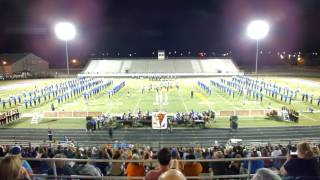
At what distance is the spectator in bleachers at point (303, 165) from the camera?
405 cm

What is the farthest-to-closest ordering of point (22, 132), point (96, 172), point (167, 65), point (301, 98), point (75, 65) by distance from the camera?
1. point (75, 65)
2. point (167, 65)
3. point (301, 98)
4. point (22, 132)
5. point (96, 172)

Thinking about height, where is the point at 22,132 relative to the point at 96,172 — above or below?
below

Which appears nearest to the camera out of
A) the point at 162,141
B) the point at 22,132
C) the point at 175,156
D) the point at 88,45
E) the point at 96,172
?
the point at 96,172

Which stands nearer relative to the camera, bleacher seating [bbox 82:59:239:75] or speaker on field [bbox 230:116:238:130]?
speaker on field [bbox 230:116:238:130]

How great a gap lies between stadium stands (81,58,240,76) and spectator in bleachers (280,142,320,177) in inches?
2488

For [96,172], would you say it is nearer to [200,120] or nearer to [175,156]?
[175,156]

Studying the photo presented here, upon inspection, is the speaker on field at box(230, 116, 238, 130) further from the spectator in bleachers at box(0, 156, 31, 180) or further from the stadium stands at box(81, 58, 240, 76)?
the stadium stands at box(81, 58, 240, 76)

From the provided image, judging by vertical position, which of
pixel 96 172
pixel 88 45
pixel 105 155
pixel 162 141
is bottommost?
pixel 162 141

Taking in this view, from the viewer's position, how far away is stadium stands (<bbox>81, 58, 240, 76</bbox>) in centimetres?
7012

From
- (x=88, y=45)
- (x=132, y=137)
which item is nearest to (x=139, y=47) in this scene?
(x=88, y=45)

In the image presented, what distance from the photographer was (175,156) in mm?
5746

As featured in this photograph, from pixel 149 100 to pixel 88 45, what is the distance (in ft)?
220

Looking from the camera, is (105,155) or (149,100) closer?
(105,155)

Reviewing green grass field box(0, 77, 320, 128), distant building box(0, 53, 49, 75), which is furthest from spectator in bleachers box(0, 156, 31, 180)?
distant building box(0, 53, 49, 75)
